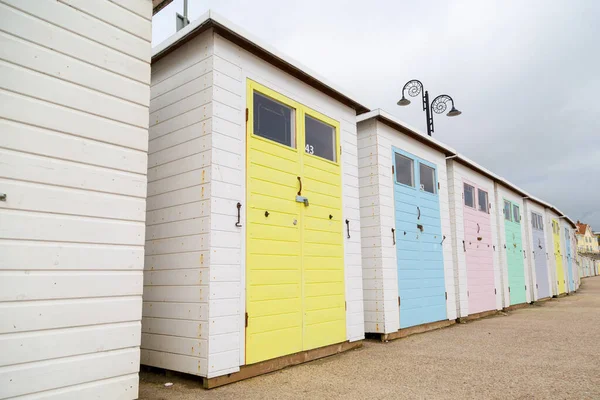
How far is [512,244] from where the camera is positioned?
515 inches

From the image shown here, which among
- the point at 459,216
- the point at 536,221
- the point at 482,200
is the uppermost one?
the point at 482,200

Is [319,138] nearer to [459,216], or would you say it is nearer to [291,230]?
Answer: [291,230]

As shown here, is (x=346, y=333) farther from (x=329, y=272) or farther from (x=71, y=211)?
(x=71, y=211)

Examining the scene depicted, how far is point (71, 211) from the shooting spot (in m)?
2.92

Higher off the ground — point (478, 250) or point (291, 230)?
point (291, 230)

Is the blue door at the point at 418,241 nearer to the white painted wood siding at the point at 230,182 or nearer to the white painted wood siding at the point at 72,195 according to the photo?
the white painted wood siding at the point at 230,182

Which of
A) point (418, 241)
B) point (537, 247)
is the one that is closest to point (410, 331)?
point (418, 241)

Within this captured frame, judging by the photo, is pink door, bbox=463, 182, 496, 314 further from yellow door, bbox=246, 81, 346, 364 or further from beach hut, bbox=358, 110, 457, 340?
yellow door, bbox=246, 81, 346, 364

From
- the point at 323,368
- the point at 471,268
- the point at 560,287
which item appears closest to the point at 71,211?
the point at 323,368

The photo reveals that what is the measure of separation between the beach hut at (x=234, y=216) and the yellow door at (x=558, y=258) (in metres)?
15.7

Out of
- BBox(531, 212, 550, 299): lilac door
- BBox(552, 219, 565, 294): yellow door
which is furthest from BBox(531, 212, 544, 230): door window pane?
BBox(552, 219, 565, 294): yellow door

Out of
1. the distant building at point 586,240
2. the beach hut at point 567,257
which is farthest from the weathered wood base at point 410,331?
the distant building at point 586,240

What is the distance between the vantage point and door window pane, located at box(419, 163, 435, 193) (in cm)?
852

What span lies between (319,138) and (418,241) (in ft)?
11.0
